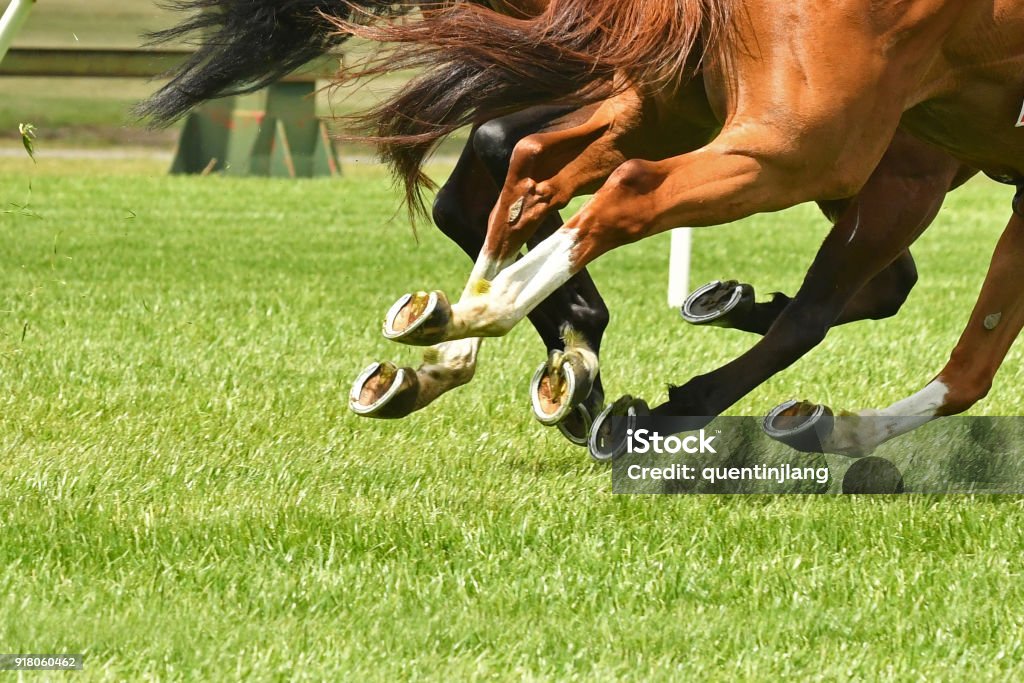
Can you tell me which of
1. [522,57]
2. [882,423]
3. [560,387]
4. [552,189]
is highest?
[522,57]

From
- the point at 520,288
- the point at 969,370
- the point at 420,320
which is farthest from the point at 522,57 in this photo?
the point at 969,370

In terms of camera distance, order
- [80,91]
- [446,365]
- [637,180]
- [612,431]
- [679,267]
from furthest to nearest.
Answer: [80,91] → [679,267] → [446,365] → [612,431] → [637,180]

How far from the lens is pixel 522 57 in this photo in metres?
3.51

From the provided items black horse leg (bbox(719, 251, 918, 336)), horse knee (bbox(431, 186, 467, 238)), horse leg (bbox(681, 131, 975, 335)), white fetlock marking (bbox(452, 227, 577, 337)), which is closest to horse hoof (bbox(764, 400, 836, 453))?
horse leg (bbox(681, 131, 975, 335))

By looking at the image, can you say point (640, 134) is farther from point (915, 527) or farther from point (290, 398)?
point (290, 398)

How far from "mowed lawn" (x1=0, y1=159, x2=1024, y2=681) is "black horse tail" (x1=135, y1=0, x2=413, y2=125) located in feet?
1.97

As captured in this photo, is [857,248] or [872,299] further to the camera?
[872,299]

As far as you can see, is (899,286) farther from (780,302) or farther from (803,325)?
(803,325)

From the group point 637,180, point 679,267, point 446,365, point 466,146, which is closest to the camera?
point 637,180

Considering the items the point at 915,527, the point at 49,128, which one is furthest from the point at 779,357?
the point at 49,128

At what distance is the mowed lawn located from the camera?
8.36 feet

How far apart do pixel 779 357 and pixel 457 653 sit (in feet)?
5.43

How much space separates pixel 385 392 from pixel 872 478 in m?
1.30

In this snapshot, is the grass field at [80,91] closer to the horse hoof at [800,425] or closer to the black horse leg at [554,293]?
the black horse leg at [554,293]
